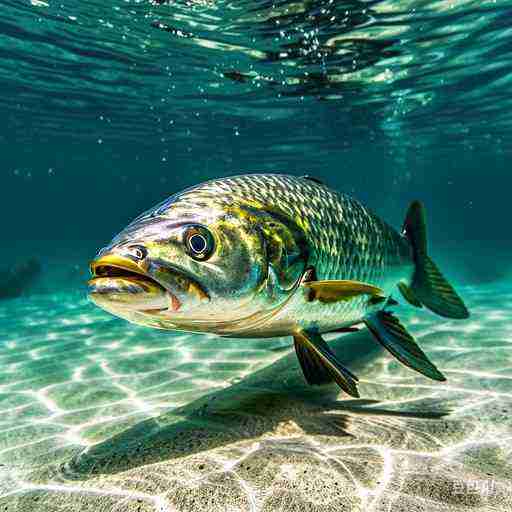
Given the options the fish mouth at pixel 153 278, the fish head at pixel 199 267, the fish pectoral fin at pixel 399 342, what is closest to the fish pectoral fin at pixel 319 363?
the fish head at pixel 199 267

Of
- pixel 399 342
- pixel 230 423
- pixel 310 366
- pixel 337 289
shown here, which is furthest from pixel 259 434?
pixel 399 342

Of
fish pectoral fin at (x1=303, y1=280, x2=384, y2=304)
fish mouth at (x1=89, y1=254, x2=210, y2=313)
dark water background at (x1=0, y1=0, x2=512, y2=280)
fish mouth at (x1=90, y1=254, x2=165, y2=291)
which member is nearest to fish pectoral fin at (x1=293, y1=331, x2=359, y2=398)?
fish pectoral fin at (x1=303, y1=280, x2=384, y2=304)

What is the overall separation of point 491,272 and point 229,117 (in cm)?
2263

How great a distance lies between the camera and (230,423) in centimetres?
295

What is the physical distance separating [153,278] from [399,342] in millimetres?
2496

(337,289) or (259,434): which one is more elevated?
(337,289)

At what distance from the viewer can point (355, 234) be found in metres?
3.49

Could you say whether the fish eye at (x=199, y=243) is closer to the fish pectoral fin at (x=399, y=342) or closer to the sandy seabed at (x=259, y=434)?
the sandy seabed at (x=259, y=434)

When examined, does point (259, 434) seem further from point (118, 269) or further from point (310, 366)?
point (118, 269)

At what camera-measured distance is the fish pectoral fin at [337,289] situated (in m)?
2.49

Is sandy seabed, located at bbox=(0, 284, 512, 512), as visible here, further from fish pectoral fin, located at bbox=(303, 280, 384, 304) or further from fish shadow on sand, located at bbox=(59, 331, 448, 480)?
fish pectoral fin, located at bbox=(303, 280, 384, 304)

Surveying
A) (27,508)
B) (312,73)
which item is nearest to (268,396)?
(27,508)

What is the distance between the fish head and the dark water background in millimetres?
11400

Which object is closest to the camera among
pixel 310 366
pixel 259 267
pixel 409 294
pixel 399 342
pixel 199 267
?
pixel 199 267
